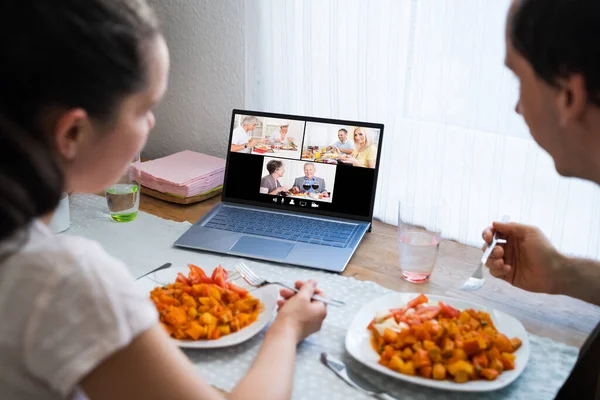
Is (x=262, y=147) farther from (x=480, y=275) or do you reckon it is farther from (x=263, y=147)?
A: (x=480, y=275)

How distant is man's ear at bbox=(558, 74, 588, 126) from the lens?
2.42 feet

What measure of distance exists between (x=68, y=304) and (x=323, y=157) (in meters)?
0.94

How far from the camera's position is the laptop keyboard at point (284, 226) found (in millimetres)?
1436

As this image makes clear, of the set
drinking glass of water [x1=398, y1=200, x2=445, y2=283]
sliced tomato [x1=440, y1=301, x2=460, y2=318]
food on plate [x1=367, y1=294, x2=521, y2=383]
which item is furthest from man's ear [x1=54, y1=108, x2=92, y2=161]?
drinking glass of water [x1=398, y1=200, x2=445, y2=283]

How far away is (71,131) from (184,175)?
3.41ft

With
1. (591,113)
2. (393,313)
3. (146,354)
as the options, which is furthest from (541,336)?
(146,354)

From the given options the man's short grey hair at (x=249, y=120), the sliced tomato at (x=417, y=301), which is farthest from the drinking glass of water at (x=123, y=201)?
the sliced tomato at (x=417, y=301)

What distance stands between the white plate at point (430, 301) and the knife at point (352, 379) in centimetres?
3

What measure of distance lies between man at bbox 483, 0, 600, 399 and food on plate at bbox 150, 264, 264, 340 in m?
0.52

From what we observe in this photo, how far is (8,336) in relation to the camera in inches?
26.4

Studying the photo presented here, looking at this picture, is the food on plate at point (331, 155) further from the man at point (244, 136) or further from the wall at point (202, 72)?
the wall at point (202, 72)

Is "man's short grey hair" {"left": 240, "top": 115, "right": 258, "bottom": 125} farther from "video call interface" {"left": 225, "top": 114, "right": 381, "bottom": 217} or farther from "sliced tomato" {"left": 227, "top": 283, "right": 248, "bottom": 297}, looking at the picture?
"sliced tomato" {"left": 227, "top": 283, "right": 248, "bottom": 297}

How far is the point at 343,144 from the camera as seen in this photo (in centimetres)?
153

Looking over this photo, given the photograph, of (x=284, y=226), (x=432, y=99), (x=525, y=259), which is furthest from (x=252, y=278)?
(x=432, y=99)
